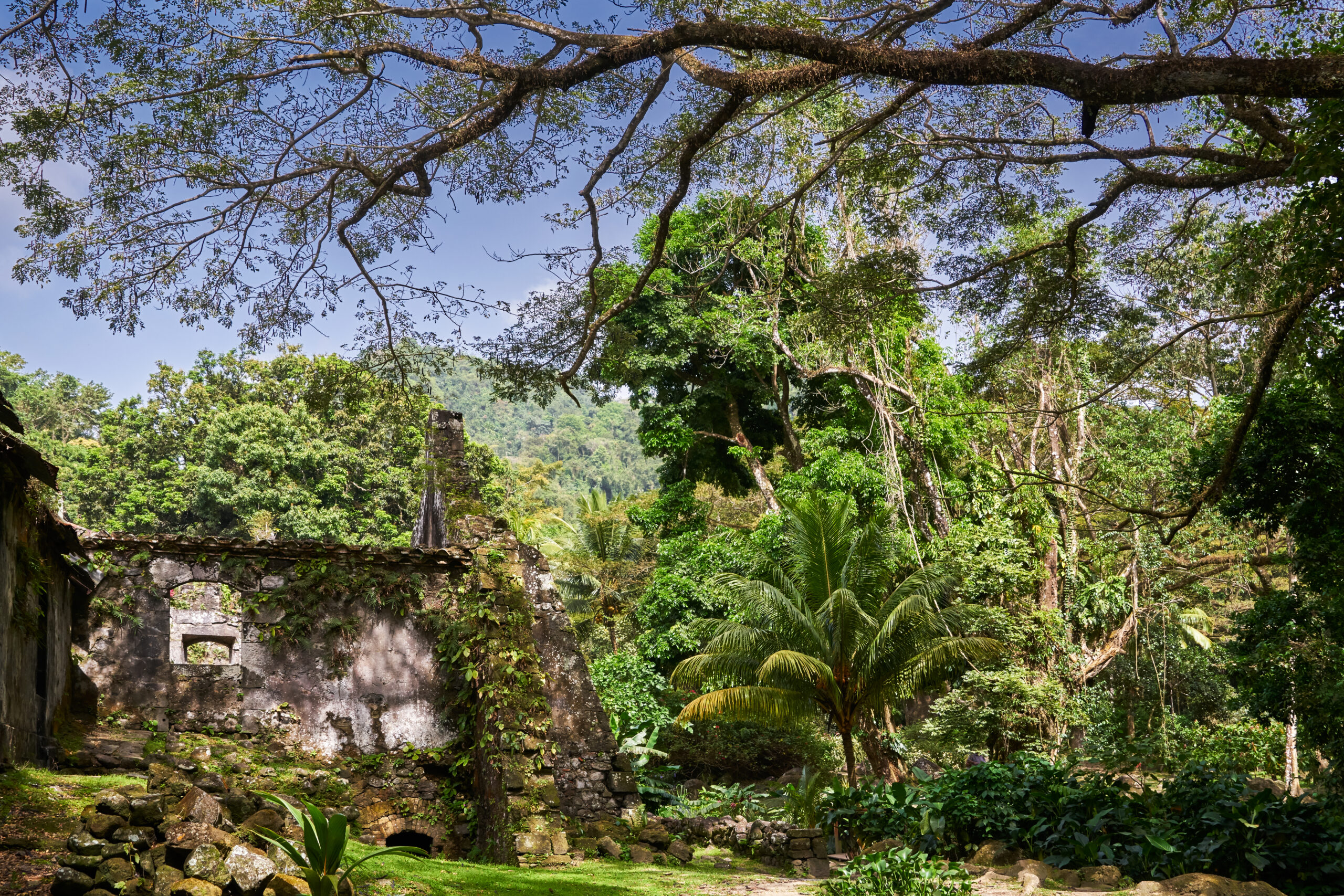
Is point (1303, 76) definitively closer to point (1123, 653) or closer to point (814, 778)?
point (814, 778)

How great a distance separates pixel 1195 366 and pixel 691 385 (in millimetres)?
10348

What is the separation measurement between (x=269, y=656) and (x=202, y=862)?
5.95 m

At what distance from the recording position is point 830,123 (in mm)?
11148

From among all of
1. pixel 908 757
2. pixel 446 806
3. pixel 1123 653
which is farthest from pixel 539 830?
pixel 1123 653

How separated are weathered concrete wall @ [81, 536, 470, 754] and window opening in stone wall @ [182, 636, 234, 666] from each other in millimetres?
355

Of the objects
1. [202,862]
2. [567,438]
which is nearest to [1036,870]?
[202,862]

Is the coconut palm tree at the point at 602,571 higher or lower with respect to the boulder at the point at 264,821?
higher

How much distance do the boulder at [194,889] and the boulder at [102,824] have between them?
491mm

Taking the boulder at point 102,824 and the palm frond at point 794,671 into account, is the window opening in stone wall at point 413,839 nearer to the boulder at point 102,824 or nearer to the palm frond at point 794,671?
the palm frond at point 794,671

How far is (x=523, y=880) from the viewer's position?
6.77m

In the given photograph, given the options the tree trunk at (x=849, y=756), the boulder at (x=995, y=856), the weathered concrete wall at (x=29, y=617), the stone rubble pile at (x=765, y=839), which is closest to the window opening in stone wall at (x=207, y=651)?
the weathered concrete wall at (x=29, y=617)

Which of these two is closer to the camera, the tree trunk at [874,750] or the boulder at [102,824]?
the boulder at [102,824]

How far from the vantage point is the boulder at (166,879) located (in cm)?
407

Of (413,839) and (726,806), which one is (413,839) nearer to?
(413,839)
